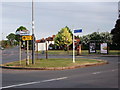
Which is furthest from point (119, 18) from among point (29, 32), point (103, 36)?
point (103, 36)

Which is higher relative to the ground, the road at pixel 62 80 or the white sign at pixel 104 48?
the white sign at pixel 104 48

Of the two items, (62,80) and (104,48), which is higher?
(104,48)

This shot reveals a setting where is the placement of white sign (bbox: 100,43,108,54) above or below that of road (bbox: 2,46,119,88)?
above

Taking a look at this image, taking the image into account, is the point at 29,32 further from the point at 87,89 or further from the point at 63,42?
the point at 63,42

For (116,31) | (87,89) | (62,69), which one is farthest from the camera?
(116,31)

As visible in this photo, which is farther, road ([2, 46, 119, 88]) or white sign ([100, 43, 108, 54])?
white sign ([100, 43, 108, 54])

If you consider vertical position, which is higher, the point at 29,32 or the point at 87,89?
the point at 29,32

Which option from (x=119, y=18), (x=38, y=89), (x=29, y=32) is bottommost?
(x=38, y=89)

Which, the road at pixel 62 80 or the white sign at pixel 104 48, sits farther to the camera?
the white sign at pixel 104 48

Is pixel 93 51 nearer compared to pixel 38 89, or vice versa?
pixel 38 89

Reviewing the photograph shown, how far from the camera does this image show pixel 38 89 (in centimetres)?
820

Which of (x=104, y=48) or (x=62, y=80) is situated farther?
(x=104, y=48)

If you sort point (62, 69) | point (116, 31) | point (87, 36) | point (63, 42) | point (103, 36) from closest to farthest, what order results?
point (62, 69) → point (116, 31) → point (63, 42) → point (103, 36) → point (87, 36)

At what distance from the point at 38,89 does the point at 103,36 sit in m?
92.7
